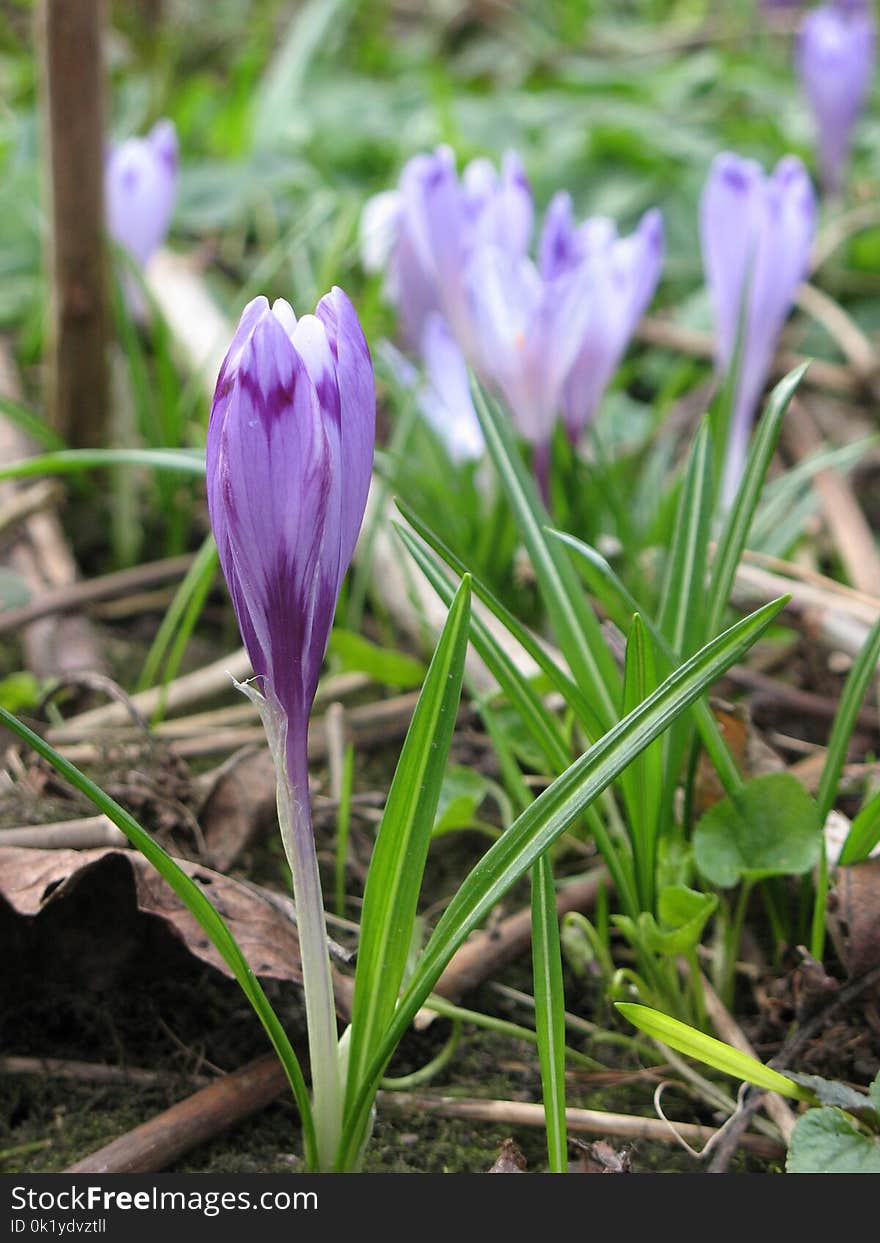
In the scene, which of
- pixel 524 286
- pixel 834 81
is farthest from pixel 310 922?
pixel 834 81

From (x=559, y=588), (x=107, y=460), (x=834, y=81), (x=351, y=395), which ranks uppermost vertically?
(x=834, y=81)

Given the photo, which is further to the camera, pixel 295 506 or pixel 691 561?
pixel 691 561

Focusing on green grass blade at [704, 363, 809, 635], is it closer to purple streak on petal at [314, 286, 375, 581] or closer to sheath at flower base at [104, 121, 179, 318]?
purple streak on petal at [314, 286, 375, 581]

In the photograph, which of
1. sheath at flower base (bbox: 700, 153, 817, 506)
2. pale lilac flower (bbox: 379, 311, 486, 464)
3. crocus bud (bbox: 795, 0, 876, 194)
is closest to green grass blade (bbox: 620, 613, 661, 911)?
sheath at flower base (bbox: 700, 153, 817, 506)

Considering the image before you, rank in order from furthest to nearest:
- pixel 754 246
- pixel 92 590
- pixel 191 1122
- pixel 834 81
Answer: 1. pixel 834 81
2. pixel 92 590
3. pixel 754 246
4. pixel 191 1122

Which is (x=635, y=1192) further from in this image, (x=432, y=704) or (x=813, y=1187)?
(x=432, y=704)

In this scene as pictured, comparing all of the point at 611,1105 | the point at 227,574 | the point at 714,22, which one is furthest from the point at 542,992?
the point at 714,22

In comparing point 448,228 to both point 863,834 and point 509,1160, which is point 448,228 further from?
point 509,1160
